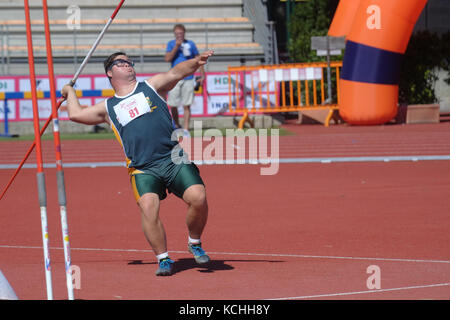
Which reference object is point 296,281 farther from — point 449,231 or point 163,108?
point 449,231

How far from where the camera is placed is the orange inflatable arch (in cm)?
1750

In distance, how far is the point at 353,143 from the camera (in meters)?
16.7

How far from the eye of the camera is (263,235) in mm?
8469

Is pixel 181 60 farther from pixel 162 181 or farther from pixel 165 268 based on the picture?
pixel 165 268

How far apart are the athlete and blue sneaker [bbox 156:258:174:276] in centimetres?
9

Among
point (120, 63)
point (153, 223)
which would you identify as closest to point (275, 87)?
point (120, 63)

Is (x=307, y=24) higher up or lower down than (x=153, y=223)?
higher up

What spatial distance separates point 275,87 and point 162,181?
1367 cm

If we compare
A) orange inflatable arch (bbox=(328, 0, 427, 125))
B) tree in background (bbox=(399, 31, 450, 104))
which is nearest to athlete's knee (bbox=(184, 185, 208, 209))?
orange inflatable arch (bbox=(328, 0, 427, 125))

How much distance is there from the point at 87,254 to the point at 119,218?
2120 mm

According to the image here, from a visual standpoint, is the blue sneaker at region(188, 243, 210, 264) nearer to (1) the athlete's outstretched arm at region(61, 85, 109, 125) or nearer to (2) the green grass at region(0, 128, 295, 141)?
(1) the athlete's outstretched arm at region(61, 85, 109, 125)

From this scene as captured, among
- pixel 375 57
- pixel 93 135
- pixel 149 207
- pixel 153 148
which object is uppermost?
pixel 375 57
